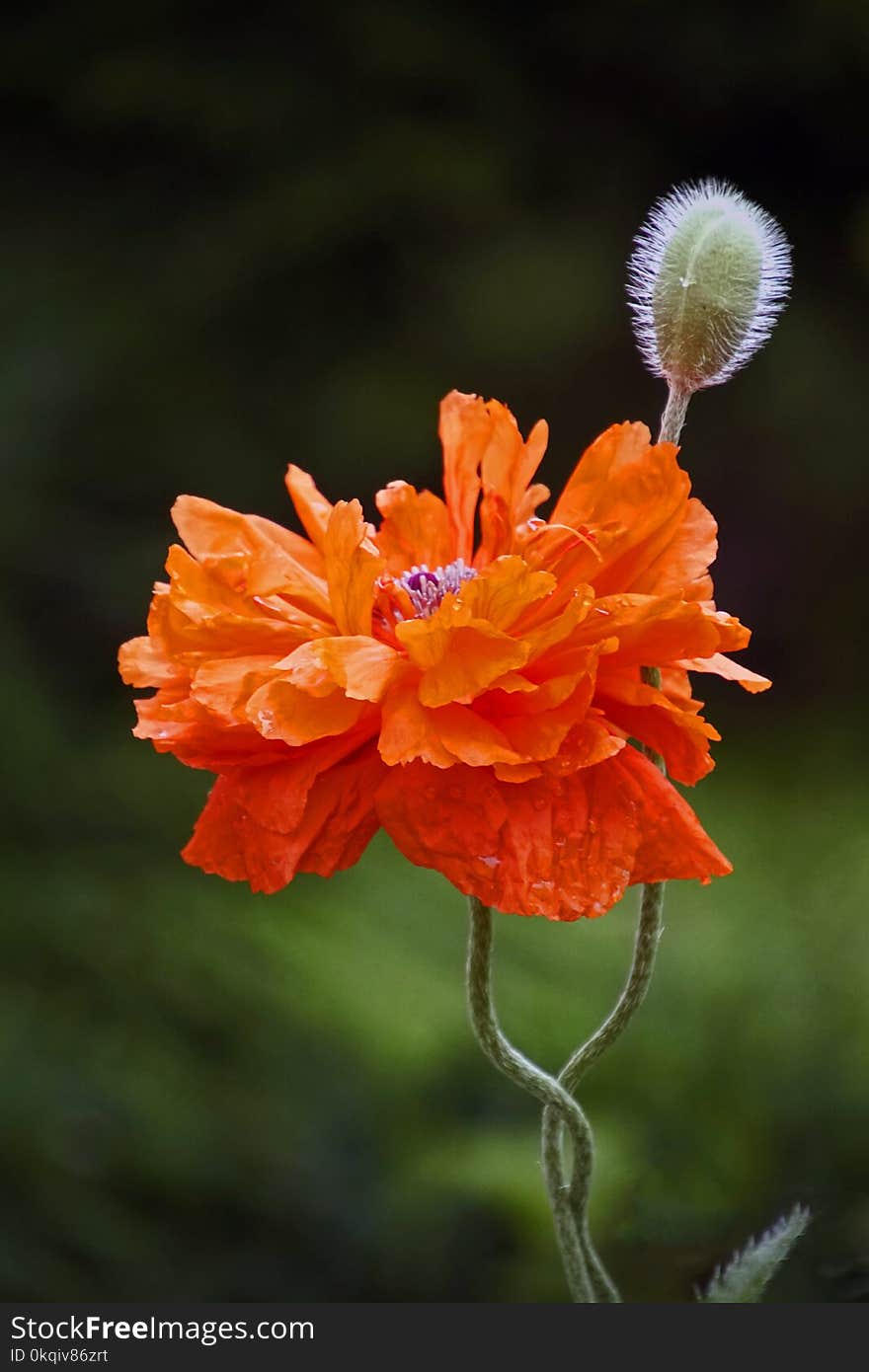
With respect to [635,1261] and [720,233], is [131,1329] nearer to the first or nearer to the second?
[635,1261]

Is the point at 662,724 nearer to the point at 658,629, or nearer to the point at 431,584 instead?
the point at 658,629

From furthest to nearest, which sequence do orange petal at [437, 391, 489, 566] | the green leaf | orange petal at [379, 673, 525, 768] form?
orange petal at [437, 391, 489, 566] → the green leaf → orange petal at [379, 673, 525, 768]

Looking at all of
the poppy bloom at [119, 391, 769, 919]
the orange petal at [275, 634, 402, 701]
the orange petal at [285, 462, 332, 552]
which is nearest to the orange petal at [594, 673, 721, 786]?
the poppy bloom at [119, 391, 769, 919]

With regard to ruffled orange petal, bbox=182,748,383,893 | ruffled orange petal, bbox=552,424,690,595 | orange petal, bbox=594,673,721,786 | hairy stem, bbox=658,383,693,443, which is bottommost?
ruffled orange petal, bbox=182,748,383,893

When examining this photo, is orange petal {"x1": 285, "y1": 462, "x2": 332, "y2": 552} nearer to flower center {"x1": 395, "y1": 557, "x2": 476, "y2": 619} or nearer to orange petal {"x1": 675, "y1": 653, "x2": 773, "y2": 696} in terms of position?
flower center {"x1": 395, "y1": 557, "x2": 476, "y2": 619}

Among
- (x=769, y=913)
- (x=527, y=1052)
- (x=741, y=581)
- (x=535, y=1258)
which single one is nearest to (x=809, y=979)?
(x=769, y=913)

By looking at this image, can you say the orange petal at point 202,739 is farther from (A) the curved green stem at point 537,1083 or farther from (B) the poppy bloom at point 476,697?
(A) the curved green stem at point 537,1083

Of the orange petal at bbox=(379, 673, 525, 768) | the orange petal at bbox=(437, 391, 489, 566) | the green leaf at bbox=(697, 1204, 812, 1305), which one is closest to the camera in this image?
the orange petal at bbox=(379, 673, 525, 768)
